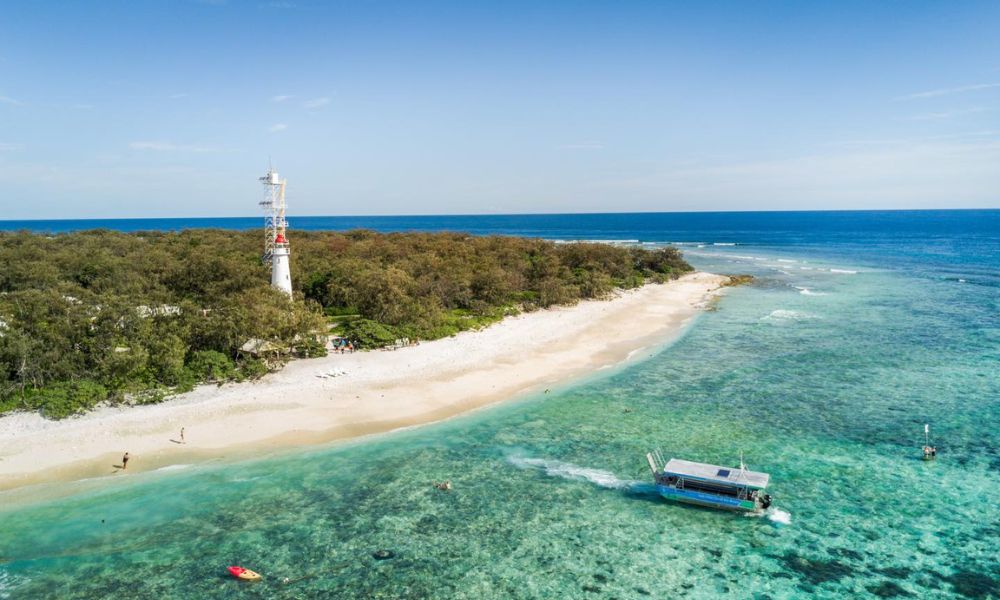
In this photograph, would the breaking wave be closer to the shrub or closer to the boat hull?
the boat hull

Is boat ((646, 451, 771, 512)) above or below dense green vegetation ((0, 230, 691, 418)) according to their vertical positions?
below

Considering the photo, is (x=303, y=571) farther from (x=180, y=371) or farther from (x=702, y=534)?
(x=180, y=371)

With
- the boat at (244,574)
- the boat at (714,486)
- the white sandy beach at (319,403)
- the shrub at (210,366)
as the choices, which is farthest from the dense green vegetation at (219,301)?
the boat at (714,486)

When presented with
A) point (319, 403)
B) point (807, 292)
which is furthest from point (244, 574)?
point (807, 292)

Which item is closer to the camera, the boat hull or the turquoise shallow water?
the turquoise shallow water

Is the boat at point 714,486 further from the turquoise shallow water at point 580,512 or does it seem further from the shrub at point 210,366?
the shrub at point 210,366

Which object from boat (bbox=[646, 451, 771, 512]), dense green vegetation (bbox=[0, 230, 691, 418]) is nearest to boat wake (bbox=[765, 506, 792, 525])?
boat (bbox=[646, 451, 771, 512])

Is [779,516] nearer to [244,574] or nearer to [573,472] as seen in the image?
[573,472]

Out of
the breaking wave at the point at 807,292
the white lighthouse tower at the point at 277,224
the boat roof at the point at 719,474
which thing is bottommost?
the boat roof at the point at 719,474
